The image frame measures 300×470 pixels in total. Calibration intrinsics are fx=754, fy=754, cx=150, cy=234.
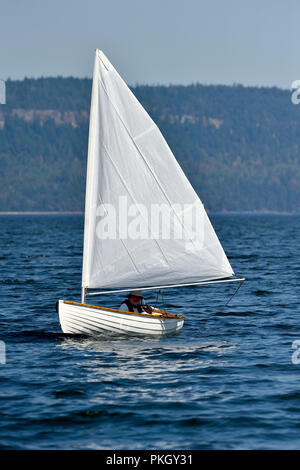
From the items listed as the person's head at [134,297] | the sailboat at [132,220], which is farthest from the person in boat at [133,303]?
the sailboat at [132,220]

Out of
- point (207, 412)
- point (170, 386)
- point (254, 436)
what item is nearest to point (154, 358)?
point (170, 386)

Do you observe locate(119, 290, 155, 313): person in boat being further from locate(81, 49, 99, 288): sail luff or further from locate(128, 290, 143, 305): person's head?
locate(81, 49, 99, 288): sail luff

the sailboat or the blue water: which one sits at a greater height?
the sailboat

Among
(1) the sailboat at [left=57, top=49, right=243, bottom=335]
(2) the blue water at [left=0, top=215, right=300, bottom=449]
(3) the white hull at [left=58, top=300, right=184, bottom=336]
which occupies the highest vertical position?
(1) the sailboat at [left=57, top=49, right=243, bottom=335]

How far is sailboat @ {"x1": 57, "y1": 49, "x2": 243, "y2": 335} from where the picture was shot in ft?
84.2

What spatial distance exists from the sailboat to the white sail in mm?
34

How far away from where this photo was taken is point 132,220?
26531 mm

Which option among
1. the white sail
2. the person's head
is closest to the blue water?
the person's head

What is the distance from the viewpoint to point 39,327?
29656 millimetres

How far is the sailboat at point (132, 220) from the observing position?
2566 cm

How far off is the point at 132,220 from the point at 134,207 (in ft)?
1.52

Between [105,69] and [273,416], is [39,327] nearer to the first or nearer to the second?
[105,69]

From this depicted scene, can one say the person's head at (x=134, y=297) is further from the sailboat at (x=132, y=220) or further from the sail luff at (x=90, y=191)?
the sail luff at (x=90, y=191)
